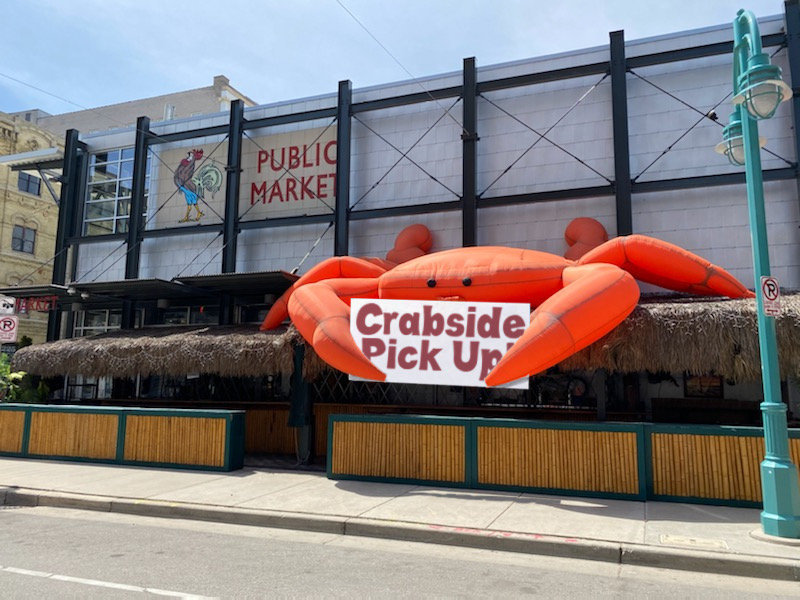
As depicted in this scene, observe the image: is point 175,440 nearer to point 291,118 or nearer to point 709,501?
point 709,501

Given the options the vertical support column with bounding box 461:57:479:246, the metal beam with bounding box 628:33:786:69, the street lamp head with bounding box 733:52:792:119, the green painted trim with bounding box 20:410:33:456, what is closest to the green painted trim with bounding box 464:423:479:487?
the vertical support column with bounding box 461:57:479:246

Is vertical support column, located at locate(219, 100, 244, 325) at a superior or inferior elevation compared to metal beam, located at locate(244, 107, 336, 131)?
inferior

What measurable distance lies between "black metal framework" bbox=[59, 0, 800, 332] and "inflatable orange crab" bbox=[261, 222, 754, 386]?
309 centimetres

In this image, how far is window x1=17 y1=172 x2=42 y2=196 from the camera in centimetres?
3669

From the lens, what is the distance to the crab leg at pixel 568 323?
807 cm

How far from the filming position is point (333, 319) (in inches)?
373

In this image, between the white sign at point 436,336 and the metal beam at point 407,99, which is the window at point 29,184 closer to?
the metal beam at point 407,99

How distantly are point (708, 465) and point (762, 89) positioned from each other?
15.7 feet

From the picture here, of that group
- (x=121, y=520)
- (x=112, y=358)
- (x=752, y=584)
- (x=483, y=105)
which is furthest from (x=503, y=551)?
(x=483, y=105)

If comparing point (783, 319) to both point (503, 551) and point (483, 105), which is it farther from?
point (483, 105)

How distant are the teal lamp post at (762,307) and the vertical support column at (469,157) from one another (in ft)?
22.6

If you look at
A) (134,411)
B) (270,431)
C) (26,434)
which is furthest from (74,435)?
(270,431)

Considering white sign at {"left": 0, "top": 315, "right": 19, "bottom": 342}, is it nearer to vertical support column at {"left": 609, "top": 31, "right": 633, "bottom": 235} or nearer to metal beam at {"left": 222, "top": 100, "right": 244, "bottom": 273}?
metal beam at {"left": 222, "top": 100, "right": 244, "bottom": 273}

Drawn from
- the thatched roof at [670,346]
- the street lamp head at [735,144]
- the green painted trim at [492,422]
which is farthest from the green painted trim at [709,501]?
the street lamp head at [735,144]
